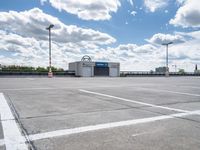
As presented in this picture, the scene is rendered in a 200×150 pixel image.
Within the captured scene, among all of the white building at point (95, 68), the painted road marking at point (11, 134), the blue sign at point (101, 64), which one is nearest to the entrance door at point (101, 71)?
the white building at point (95, 68)

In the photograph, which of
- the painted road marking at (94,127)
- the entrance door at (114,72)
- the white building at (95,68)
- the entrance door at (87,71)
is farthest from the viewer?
the entrance door at (114,72)

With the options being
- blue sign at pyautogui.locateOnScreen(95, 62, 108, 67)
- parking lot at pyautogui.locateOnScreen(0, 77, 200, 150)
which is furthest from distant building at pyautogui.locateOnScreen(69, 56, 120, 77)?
parking lot at pyautogui.locateOnScreen(0, 77, 200, 150)

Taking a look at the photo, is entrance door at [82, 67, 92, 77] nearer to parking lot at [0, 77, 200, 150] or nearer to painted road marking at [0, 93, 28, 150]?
parking lot at [0, 77, 200, 150]

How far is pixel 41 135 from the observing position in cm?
375

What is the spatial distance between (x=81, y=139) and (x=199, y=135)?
7.53 ft

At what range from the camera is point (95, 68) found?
57812mm

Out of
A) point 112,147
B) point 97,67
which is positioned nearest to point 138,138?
point 112,147

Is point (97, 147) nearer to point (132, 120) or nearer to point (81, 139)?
point (81, 139)

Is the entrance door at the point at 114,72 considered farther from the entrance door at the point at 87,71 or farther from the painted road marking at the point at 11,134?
the painted road marking at the point at 11,134

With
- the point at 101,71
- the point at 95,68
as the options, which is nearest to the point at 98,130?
the point at 95,68

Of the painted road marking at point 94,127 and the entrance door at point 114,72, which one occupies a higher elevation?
the entrance door at point 114,72

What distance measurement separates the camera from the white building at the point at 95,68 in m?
55.3

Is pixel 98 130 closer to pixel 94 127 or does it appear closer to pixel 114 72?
pixel 94 127

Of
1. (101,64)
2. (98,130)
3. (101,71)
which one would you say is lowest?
(98,130)
